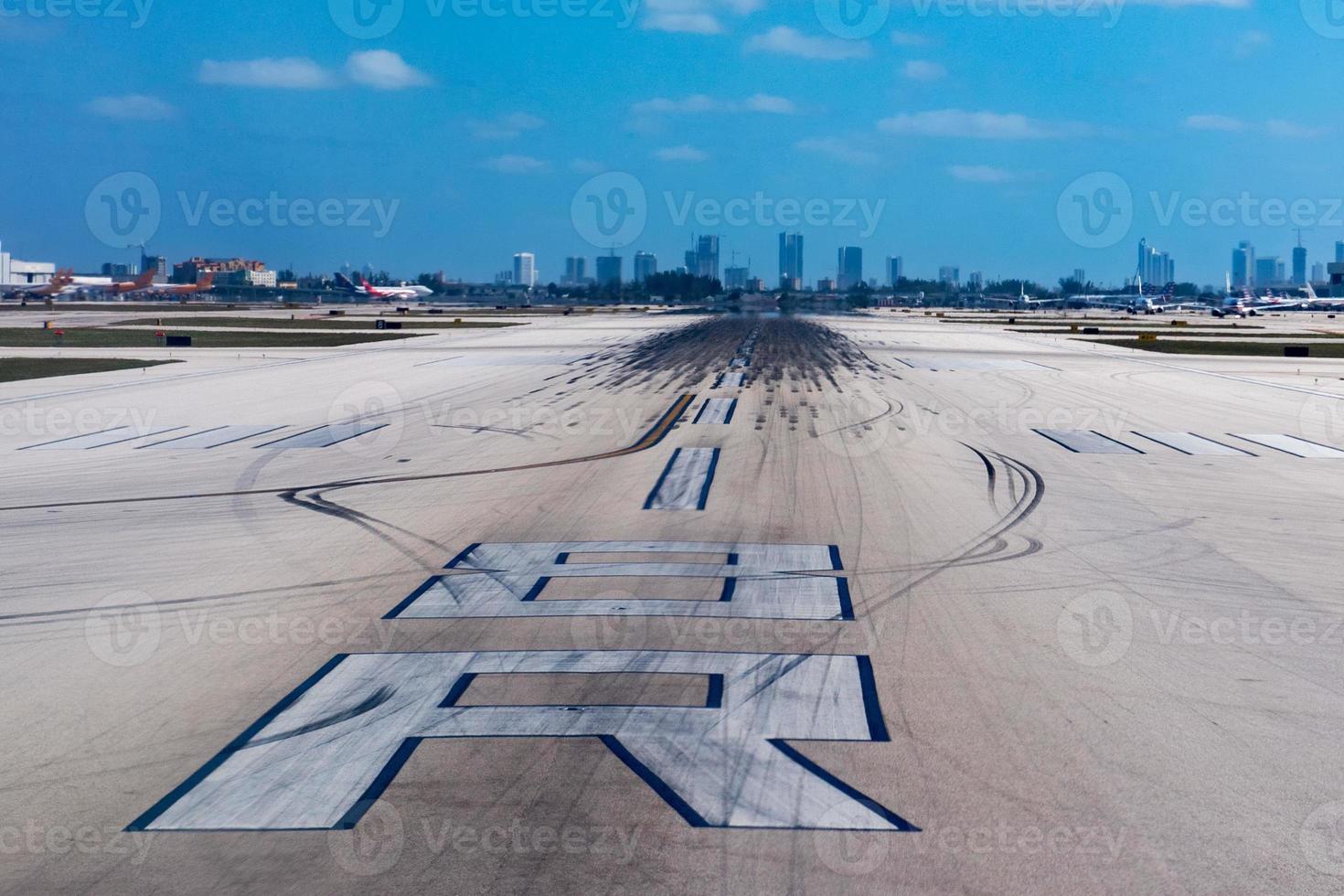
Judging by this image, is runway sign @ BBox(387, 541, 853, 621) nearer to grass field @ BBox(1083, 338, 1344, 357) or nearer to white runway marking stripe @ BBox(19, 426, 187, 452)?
white runway marking stripe @ BBox(19, 426, 187, 452)

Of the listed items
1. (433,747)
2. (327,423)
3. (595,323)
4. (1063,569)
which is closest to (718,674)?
(433,747)

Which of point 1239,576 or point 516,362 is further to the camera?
point 516,362

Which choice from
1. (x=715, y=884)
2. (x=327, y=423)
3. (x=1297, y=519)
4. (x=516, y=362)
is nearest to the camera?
(x=715, y=884)

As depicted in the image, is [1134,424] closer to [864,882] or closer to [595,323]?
Answer: [864,882]

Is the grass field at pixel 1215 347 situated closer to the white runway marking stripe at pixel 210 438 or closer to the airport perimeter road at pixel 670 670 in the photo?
the airport perimeter road at pixel 670 670

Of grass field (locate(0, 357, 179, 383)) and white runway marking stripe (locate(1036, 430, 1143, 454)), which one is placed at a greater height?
grass field (locate(0, 357, 179, 383))

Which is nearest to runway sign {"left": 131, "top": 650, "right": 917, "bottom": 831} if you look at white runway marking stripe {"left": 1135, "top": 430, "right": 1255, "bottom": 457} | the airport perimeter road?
the airport perimeter road
